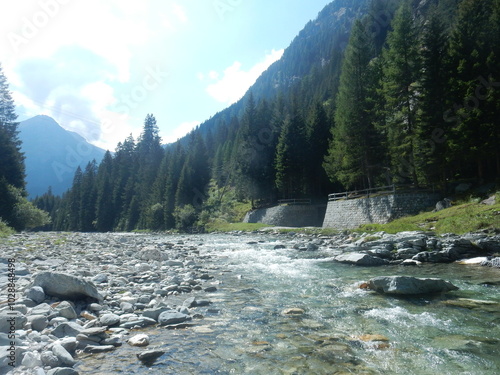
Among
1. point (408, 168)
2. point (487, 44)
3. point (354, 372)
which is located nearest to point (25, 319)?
point (354, 372)

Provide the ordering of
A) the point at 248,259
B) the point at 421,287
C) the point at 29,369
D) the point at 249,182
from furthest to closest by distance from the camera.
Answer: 1. the point at 249,182
2. the point at 248,259
3. the point at 421,287
4. the point at 29,369

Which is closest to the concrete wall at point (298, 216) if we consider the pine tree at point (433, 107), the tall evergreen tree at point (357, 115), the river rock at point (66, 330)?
the tall evergreen tree at point (357, 115)

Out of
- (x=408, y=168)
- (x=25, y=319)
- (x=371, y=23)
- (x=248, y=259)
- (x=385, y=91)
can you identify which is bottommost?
(x=248, y=259)

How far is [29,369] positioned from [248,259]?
1218 cm

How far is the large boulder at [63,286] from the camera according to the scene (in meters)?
6.65

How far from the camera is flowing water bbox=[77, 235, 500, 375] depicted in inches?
166

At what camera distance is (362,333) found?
211 inches

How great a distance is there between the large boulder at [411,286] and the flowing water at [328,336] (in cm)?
29

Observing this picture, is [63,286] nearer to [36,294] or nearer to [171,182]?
[36,294]

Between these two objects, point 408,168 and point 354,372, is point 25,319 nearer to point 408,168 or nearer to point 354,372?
point 354,372

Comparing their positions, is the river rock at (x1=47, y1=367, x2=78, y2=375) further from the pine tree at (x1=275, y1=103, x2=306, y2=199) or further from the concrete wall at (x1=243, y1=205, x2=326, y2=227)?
the pine tree at (x1=275, y1=103, x2=306, y2=199)

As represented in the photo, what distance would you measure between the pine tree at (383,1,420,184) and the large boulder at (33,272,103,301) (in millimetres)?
26672

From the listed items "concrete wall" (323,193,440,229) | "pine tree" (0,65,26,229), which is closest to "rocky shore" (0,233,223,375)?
"concrete wall" (323,193,440,229)

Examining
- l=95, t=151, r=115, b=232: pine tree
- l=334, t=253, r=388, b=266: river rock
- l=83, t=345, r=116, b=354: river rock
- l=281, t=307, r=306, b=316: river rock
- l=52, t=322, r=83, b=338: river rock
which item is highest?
l=95, t=151, r=115, b=232: pine tree
